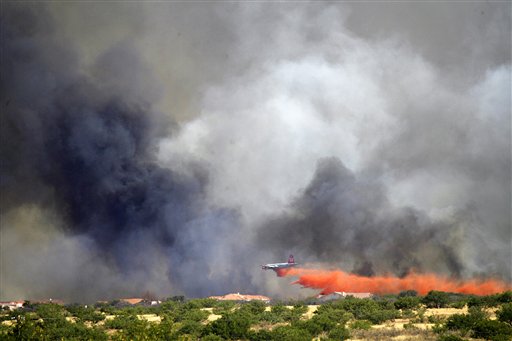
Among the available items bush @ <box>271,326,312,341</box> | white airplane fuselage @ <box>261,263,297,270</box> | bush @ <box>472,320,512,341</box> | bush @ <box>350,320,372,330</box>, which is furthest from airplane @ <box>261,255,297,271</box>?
bush @ <box>472,320,512,341</box>

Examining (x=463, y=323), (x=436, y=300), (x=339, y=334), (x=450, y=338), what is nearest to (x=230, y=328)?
(x=339, y=334)

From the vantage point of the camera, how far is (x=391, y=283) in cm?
11869

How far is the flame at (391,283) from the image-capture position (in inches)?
4446

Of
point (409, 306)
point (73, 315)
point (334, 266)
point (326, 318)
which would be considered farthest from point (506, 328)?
point (334, 266)

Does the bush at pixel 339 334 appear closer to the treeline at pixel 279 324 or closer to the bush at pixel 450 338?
the treeline at pixel 279 324

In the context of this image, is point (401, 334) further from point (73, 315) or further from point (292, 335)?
point (73, 315)

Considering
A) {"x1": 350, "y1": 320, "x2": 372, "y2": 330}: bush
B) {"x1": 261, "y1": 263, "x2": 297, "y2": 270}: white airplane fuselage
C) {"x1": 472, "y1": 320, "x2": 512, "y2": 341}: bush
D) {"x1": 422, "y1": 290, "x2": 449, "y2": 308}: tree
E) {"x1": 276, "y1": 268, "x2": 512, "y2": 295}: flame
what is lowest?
{"x1": 472, "y1": 320, "x2": 512, "y2": 341}: bush

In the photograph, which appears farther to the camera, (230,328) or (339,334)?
(230,328)

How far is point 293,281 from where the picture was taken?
128m

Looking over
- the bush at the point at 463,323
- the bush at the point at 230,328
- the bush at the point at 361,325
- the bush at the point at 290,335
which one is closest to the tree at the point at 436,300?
the bush at the point at 361,325

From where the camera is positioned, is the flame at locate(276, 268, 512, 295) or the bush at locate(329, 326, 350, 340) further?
the flame at locate(276, 268, 512, 295)

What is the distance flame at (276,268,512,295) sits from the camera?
11294 cm

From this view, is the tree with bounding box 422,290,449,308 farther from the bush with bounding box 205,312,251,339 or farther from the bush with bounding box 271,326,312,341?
the bush with bounding box 205,312,251,339

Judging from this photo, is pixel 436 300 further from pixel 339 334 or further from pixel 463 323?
pixel 339 334
